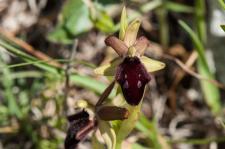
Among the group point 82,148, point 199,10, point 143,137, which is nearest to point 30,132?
point 82,148

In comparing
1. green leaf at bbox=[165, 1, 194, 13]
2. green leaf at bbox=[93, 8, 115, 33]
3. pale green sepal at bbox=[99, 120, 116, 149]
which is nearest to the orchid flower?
pale green sepal at bbox=[99, 120, 116, 149]

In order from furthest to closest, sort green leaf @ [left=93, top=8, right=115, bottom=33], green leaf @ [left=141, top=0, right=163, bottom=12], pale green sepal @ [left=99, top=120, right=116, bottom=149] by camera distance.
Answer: green leaf @ [left=141, top=0, right=163, bottom=12] < green leaf @ [left=93, top=8, right=115, bottom=33] < pale green sepal @ [left=99, top=120, right=116, bottom=149]

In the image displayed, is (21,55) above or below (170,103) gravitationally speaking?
above

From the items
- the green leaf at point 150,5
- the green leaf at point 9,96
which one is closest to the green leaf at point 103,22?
the green leaf at point 150,5

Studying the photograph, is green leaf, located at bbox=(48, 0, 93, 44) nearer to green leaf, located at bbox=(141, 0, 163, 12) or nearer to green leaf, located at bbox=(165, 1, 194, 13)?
green leaf, located at bbox=(141, 0, 163, 12)

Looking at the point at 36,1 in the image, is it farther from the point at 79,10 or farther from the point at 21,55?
the point at 21,55

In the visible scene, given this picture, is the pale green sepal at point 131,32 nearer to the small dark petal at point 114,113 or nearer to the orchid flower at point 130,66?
the orchid flower at point 130,66
